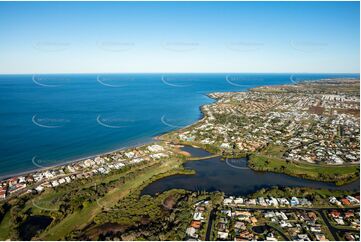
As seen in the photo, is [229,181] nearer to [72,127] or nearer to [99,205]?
[99,205]

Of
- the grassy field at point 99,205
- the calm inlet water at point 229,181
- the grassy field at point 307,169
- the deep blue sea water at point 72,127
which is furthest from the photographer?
the deep blue sea water at point 72,127

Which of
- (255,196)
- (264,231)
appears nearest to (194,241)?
(264,231)

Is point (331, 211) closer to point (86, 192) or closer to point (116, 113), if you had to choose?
point (86, 192)

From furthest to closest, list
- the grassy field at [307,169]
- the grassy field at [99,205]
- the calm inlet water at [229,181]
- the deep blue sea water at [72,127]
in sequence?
the deep blue sea water at [72,127], the grassy field at [307,169], the calm inlet water at [229,181], the grassy field at [99,205]

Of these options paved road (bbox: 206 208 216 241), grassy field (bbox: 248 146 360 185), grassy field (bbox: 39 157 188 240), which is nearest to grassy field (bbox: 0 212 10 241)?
grassy field (bbox: 39 157 188 240)

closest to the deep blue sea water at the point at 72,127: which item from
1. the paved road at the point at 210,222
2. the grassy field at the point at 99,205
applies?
the grassy field at the point at 99,205

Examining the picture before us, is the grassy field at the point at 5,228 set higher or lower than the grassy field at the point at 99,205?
lower

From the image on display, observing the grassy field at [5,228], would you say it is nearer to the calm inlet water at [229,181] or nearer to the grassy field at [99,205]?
the grassy field at [99,205]

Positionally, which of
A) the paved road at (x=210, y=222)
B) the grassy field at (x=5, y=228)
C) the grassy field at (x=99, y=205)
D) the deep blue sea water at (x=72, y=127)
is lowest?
the deep blue sea water at (x=72, y=127)

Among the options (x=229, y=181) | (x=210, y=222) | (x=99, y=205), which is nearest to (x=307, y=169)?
(x=229, y=181)

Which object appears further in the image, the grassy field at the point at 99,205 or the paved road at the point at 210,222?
the grassy field at the point at 99,205
